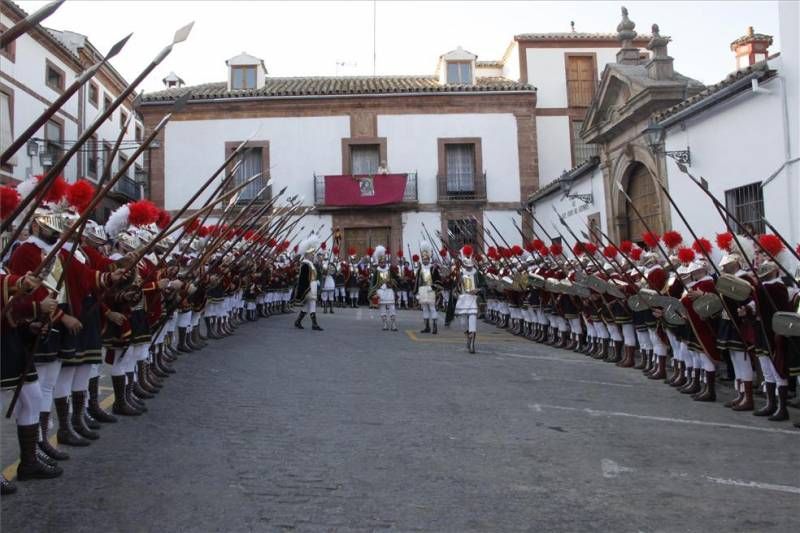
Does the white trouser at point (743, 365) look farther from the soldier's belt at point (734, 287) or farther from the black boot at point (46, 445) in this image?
the black boot at point (46, 445)

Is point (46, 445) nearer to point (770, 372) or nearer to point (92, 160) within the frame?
point (770, 372)

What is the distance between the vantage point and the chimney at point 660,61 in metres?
15.7

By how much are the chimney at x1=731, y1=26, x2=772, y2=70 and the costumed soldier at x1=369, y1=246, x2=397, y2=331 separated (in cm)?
976

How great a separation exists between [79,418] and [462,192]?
Result: 24.9 meters

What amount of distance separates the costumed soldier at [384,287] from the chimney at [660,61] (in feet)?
25.8

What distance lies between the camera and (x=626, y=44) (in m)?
18.5

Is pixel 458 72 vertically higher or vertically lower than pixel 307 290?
higher

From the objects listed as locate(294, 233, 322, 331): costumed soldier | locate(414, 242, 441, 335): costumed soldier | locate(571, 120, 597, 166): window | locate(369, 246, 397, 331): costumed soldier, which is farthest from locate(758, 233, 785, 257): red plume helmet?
locate(571, 120, 597, 166): window

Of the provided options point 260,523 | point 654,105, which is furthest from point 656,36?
point 260,523

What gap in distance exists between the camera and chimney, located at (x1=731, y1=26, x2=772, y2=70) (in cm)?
1589

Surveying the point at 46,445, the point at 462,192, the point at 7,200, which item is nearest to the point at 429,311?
the point at 46,445

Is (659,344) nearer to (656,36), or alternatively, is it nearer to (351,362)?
(351,362)

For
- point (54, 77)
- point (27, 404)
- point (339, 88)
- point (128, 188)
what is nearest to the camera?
point (27, 404)

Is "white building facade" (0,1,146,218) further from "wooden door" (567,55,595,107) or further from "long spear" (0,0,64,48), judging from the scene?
"wooden door" (567,55,595,107)
